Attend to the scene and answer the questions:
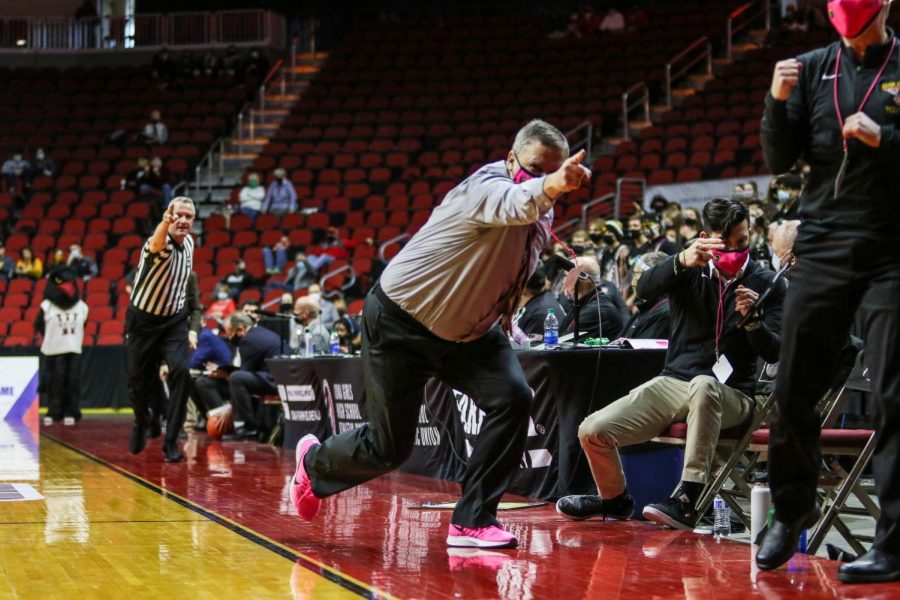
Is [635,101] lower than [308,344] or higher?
higher

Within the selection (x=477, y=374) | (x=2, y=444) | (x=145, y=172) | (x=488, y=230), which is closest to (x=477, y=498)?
(x=477, y=374)

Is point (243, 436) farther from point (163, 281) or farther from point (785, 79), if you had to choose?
point (785, 79)

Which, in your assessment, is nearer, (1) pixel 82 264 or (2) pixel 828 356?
(2) pixel 828 356

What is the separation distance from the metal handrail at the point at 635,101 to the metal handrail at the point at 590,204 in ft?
10.7

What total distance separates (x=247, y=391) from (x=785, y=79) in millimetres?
8046

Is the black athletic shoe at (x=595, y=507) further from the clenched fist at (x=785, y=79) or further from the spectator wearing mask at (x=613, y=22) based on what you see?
the spectator wearing mask at (x=613, y=22)

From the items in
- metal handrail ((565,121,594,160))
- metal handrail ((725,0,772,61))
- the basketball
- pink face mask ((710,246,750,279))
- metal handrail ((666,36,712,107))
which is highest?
metal handrail ((725,0,772,61))

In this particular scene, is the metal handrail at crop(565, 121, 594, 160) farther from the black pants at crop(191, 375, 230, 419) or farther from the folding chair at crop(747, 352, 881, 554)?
the folding chair at crop(747, 352, 881, 554)

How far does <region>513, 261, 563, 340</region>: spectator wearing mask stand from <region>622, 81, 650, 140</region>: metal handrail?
42.0 feet

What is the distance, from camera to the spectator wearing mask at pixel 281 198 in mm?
19828

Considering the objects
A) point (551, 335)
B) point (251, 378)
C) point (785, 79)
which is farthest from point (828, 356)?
point (251, 378)

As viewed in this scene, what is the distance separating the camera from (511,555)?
4.52 meters

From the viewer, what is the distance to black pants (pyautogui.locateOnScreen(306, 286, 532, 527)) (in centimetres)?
466

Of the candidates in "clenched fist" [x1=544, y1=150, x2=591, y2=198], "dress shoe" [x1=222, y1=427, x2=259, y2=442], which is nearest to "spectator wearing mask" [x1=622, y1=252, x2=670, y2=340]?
"clenched fist" [x1=544, y1=150, x2=591, y2=198]
